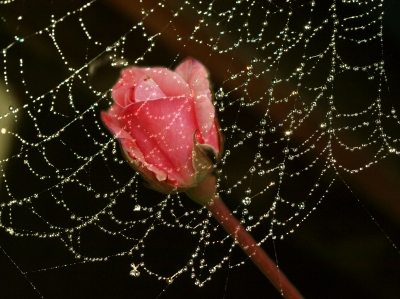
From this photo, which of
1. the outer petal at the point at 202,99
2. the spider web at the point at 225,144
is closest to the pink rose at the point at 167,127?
the outer petal at the point at 202,99

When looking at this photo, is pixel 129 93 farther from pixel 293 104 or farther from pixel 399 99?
pixel 399 99

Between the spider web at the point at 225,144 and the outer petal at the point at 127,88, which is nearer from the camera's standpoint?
the outer petal at the point at 127,88

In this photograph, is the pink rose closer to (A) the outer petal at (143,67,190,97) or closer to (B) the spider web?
(A) the outer petal at (143,67,190,97)

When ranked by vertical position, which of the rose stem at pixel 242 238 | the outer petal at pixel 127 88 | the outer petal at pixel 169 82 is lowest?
the rose stem at pixel 242 238

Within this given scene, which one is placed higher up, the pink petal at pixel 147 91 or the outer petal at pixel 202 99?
the pink petal at pixel 147 91

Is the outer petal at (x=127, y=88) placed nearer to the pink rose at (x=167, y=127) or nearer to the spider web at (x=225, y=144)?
the pink rose at (x=167, y=127)

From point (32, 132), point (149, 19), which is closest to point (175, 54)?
point (149, 19)

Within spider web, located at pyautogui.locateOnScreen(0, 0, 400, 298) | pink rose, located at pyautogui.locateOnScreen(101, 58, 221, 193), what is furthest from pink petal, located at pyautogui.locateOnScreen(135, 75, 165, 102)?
spider web, located at pyautogui.locateOnScreen(0, 0, 400, 298)
